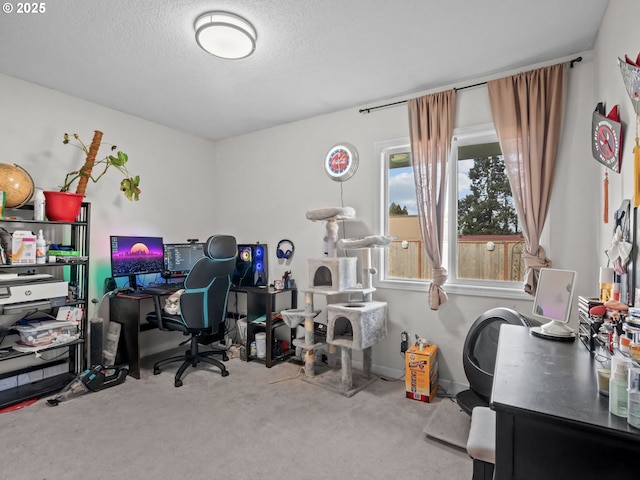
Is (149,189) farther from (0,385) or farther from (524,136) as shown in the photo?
(524,136)

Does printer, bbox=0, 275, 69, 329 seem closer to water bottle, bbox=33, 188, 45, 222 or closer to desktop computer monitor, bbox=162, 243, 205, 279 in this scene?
water bottle, bbox=33, 188, 45, 222

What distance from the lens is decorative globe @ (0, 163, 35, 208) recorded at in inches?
94.7

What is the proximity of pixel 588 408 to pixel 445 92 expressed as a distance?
8.54 ft

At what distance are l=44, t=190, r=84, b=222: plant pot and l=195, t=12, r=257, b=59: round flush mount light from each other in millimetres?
1644

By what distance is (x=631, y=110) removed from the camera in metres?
1.40

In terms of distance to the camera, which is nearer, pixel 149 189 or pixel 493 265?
pixel 493 265

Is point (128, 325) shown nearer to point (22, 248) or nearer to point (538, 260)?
point (22, 248)

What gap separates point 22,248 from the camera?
2471 mm

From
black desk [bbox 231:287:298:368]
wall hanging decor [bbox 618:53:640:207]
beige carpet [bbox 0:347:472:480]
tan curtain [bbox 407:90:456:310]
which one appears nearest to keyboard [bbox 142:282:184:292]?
black desk [bbox 231:287:298:368]

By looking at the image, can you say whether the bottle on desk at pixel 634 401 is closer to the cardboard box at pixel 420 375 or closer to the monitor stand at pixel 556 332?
the monitor stand at pixel 556 332

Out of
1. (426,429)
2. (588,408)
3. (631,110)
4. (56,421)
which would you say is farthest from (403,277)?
(56,421)

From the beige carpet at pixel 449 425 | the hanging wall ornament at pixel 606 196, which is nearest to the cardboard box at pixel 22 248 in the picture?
the beige carpet at pixel 449 425

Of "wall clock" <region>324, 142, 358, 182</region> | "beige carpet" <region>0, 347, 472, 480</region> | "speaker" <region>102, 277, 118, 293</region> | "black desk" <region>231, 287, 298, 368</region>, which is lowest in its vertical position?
"beige carpet" <region>0, 347, 472, 480</region>

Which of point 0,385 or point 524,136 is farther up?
point 524,136
